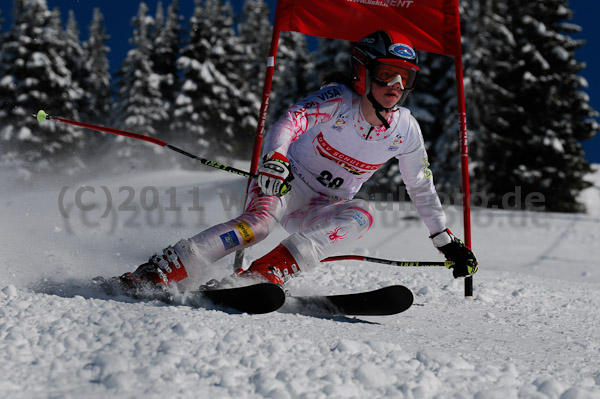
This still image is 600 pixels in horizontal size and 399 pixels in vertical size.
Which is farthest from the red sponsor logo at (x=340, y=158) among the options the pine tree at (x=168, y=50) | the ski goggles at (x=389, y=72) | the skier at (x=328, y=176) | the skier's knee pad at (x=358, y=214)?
the pine tree at (x=168, y=50)

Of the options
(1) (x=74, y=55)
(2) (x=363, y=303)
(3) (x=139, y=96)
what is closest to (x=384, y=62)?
(2) (x=363, y=303)

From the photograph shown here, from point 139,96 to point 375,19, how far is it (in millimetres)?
29034

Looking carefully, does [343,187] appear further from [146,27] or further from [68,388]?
[146,27]

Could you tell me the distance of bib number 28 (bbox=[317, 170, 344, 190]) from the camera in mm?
3877

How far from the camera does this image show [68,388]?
5.67 feet

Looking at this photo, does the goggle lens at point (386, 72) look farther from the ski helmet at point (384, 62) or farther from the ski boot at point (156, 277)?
the ski boot at point (156, 277)

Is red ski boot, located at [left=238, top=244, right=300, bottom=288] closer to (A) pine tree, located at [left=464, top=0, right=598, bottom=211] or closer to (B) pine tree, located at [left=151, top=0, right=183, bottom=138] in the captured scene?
(A) pine tree, located at [left=464, top=0, right=598, bottom=211]

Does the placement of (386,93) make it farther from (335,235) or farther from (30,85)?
(30,85)

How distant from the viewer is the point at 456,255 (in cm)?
383

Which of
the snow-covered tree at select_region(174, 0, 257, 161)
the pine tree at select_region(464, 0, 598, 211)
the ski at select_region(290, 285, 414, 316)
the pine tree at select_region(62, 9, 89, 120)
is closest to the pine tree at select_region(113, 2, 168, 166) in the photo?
the snow-covered tree at select_region(174, 0, 257, 161)

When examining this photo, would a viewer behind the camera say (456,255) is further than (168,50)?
No

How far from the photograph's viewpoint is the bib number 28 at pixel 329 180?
3877mm

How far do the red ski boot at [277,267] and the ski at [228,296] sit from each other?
1.34 feet

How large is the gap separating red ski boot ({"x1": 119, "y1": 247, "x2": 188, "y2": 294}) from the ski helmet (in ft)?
5.47
